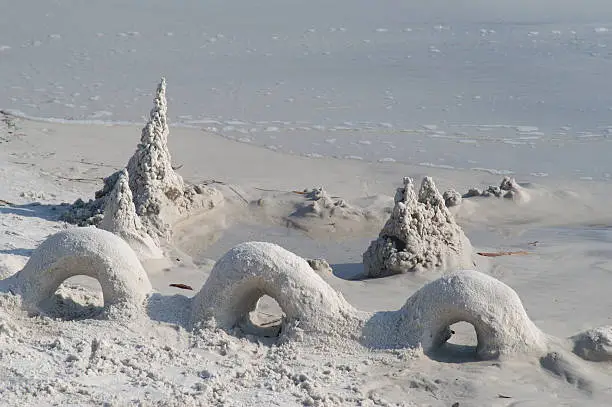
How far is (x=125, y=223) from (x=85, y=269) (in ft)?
4.91

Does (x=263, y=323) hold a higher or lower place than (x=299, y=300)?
lower

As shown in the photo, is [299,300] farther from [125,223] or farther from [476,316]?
[125,223]

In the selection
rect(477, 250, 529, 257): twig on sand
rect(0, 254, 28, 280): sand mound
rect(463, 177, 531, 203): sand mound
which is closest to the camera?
rect(0, 254, 28, 280): sand mound

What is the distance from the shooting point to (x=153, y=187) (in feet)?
24.6

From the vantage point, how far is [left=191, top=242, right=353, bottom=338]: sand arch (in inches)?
194

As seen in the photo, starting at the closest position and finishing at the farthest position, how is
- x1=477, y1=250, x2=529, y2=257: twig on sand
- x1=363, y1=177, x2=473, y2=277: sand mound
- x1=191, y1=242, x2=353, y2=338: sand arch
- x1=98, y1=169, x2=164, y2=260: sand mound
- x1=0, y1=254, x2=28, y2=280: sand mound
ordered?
x1=191, y1=242, x2=353, y2=338: sand arch, x1=0, y1=254, x2=28, y2=280: sand mound, x1=98, y1=169, x2=164, y2=260: sand mound, x1=363, y1=177, x2=473, y2=277: sand mound, x1=477, y1=250, x2=529, y2=257: twig on sand

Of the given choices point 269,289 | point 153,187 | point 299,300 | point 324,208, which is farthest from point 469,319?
point 324,208

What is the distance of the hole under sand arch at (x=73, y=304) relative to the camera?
16.8 feet

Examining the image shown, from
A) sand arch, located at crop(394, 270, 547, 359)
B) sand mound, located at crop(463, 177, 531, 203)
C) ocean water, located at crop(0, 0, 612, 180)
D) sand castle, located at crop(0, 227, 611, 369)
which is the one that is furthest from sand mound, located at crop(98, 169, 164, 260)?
ocean water, located at crop(0, 0, 612, 180)

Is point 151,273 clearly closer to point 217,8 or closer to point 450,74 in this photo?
point 450,74

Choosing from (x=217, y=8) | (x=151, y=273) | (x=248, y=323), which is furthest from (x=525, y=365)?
(x=217, y=8)

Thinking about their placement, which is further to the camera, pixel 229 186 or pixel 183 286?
pixel 229 186

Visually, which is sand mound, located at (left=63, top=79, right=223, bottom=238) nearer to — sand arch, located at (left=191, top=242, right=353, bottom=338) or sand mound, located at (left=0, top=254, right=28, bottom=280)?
sand mound, located at (left=0, top=254, right=28, bottom=280)

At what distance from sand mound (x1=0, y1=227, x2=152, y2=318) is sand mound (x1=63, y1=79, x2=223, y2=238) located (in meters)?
2.13
